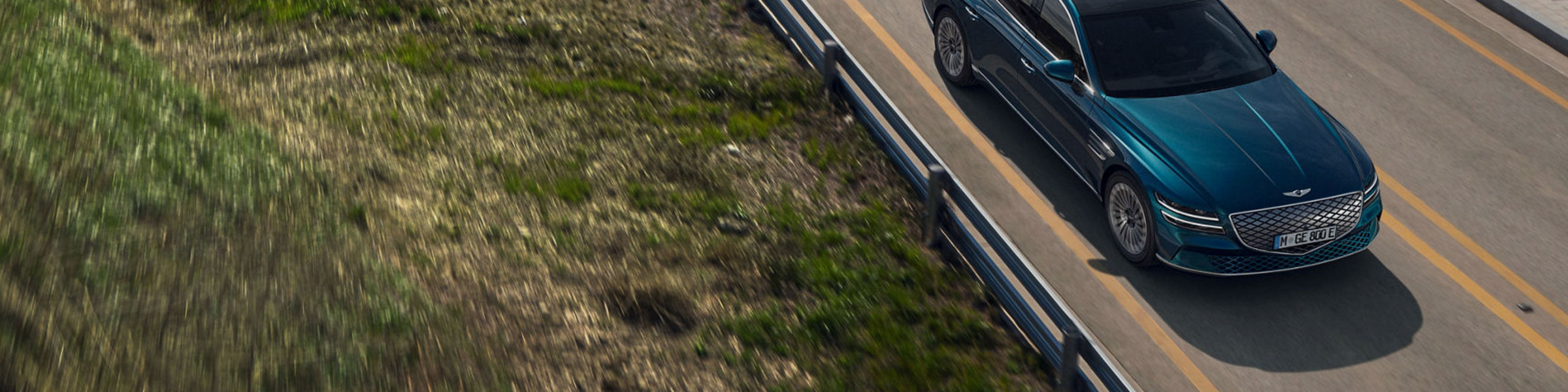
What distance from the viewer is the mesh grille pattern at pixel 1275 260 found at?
7.59 metres

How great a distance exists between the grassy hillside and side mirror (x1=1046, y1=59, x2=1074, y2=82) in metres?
1.43

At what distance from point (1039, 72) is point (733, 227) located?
273 centimetres

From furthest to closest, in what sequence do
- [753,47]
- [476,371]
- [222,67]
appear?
[753,47]
[222,67]
[476,371]

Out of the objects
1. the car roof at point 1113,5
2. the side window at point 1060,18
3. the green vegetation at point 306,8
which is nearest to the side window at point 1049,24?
the side window at point 1060,18

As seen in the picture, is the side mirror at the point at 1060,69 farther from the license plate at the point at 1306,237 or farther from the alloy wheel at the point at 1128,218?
the license plate at the point at 1306,237

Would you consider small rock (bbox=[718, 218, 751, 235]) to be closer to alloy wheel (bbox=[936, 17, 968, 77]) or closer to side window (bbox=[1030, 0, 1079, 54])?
side window (bbox=[1030, 0, 1079, 54])

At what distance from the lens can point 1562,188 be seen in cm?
919

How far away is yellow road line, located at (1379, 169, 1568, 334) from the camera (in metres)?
7.85

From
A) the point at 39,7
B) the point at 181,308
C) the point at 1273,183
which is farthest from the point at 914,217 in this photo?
the point at 39,7

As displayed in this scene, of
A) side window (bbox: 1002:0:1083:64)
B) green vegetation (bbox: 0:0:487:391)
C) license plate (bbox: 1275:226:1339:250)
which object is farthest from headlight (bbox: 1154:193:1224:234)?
green vegetation (bbox: 0:0:487:391)

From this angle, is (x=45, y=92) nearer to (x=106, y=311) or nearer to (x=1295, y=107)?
(x=106, y=311)

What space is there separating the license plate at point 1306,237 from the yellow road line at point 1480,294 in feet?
3.96

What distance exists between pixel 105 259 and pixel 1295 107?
7.36 metres

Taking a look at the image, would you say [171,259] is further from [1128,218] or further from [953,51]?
[953,51]
